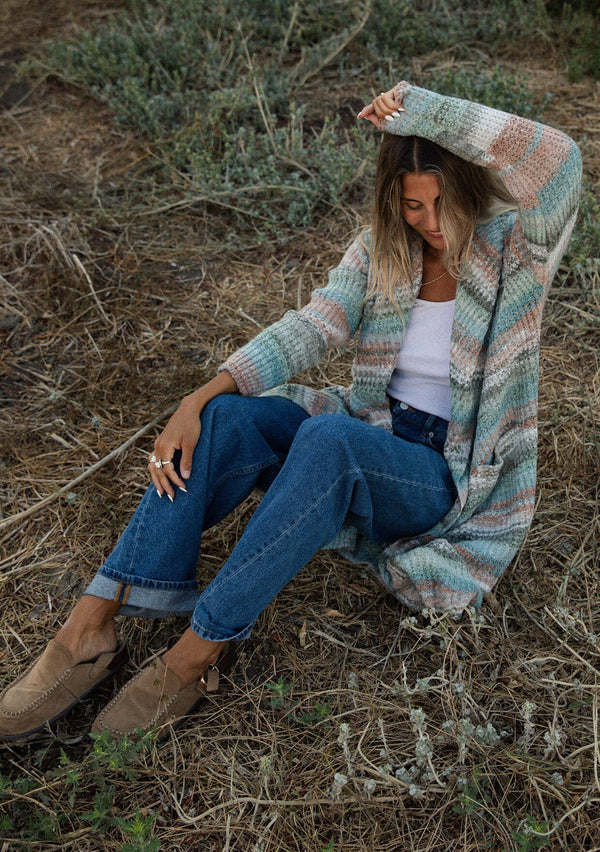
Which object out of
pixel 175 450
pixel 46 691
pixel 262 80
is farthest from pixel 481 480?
pixel 262 80

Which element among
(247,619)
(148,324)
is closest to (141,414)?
(148,324)

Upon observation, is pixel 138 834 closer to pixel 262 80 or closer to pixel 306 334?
pixel 306 334

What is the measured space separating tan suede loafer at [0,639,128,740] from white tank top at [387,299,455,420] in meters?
A: 1.11

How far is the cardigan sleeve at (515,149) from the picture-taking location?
194 centimetres

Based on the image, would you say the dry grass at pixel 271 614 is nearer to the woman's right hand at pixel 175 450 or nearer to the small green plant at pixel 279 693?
the small green plant at pixel 279 693

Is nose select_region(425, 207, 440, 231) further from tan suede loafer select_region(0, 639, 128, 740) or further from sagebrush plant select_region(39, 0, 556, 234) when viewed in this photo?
sagebrush plant select_region(39, 0, 556, 234)

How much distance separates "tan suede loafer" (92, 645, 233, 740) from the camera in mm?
1976

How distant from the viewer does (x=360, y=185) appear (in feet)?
12.1

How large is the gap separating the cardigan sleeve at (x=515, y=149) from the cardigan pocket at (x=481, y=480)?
52 cm

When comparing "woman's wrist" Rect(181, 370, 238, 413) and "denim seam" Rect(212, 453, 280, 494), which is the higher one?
"woman's wrist" Rect(181, 370, 238, 413)

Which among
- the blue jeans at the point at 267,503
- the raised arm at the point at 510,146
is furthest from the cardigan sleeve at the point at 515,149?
the blue jeans at the point at 267,503

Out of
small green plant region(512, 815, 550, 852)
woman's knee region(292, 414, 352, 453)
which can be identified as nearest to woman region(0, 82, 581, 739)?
woman's knee region(292, 414, 352, 453)

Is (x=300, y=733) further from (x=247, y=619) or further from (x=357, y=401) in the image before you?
(x=357, y=401)

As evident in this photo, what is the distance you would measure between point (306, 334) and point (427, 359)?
1.12ft
